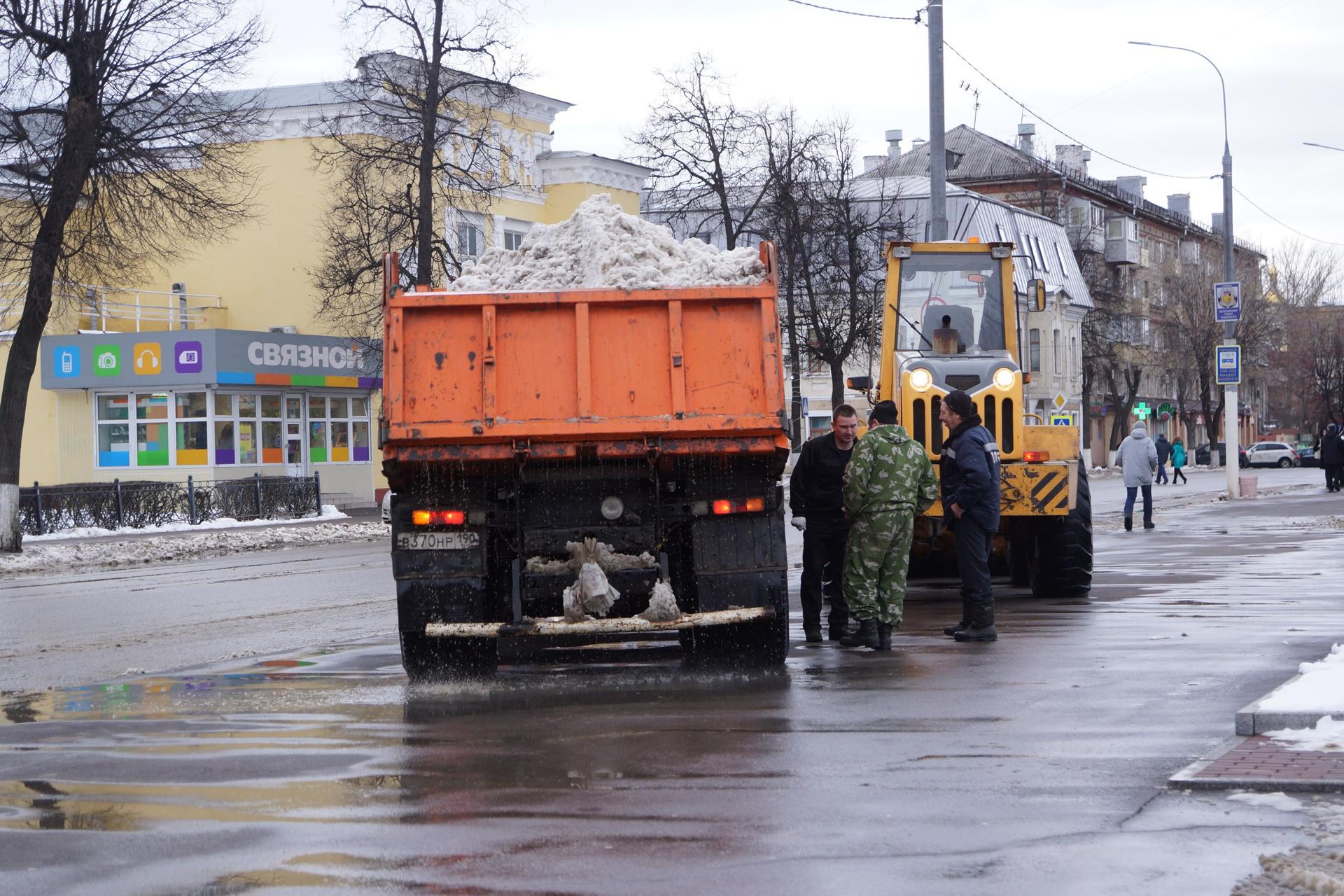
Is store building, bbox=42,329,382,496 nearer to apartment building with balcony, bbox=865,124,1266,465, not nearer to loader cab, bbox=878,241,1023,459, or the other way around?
loader cab, bbox=878,241,1023,459

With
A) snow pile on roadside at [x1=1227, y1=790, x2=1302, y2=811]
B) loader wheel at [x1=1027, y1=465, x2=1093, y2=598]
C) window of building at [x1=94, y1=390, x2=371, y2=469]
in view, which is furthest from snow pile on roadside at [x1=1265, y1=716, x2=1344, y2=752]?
window of building at [x1=94, y1=390, x2=371, y2=469]

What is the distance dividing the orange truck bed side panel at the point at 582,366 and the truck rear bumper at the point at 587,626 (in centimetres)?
103

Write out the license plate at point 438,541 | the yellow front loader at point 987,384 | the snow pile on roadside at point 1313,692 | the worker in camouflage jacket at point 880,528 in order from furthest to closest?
the yellow front loader at point 987,384, the worker in camouflage jacket at point 880,528, the license plate at point 438,541, the snow pile on roadside at point 1313,692

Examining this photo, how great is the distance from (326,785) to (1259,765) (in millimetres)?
3852

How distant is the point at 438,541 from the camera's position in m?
9.79

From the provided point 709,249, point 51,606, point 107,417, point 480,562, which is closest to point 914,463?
point 709,249

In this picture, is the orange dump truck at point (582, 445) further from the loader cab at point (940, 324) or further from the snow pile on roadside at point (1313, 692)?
the loader cab at point (940, 324)

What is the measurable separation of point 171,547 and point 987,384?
16841 mm

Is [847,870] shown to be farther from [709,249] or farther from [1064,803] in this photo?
[709,249]

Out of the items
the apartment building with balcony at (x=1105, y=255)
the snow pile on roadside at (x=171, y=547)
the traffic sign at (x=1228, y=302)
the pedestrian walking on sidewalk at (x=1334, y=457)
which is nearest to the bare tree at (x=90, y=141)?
the snow pile on roadside at (x=171, y=547)

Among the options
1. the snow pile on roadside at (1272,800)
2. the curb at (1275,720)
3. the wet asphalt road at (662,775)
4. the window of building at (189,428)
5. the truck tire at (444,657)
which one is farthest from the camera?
the window of building at (189,428)

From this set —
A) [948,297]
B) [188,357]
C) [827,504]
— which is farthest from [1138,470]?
[188,357]

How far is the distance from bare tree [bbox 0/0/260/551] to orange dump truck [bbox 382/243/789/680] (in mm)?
17345

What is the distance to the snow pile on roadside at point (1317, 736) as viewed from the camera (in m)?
6.91
